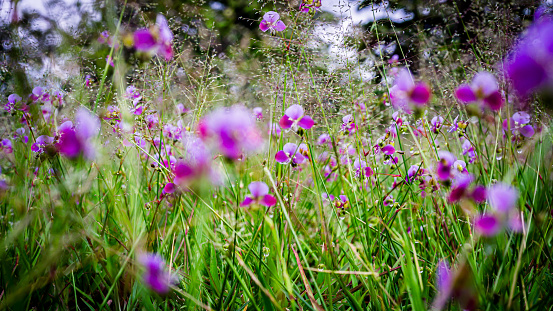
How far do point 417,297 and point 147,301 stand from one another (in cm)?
68

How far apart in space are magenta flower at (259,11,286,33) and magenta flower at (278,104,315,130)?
1.23 ft

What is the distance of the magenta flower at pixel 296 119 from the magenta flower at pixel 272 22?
375mm

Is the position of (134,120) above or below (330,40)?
below

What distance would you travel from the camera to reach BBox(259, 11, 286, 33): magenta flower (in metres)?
1.00

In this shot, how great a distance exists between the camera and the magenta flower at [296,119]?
0.79 metres

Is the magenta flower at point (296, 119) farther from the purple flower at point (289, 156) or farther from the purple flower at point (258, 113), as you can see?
the purple flower at point (258, 113)

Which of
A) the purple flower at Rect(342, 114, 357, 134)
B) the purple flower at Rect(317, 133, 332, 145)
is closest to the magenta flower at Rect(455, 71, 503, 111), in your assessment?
the purple flower at Rect(342, 114, 357, 134)

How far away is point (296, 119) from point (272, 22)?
1.44 feet

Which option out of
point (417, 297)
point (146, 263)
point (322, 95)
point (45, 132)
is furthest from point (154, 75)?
point (417, 297)

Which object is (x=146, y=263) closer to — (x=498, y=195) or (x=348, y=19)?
(x=498, y=195)

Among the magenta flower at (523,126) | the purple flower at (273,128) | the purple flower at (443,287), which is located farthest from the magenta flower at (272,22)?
the magenta flower at (523,126)

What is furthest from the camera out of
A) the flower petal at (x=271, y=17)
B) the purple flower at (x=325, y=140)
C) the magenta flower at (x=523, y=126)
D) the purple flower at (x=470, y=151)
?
the purple flower at (x=325, y=140)

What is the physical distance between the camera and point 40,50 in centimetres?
139

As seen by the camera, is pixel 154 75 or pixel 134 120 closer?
pixel 134 120
